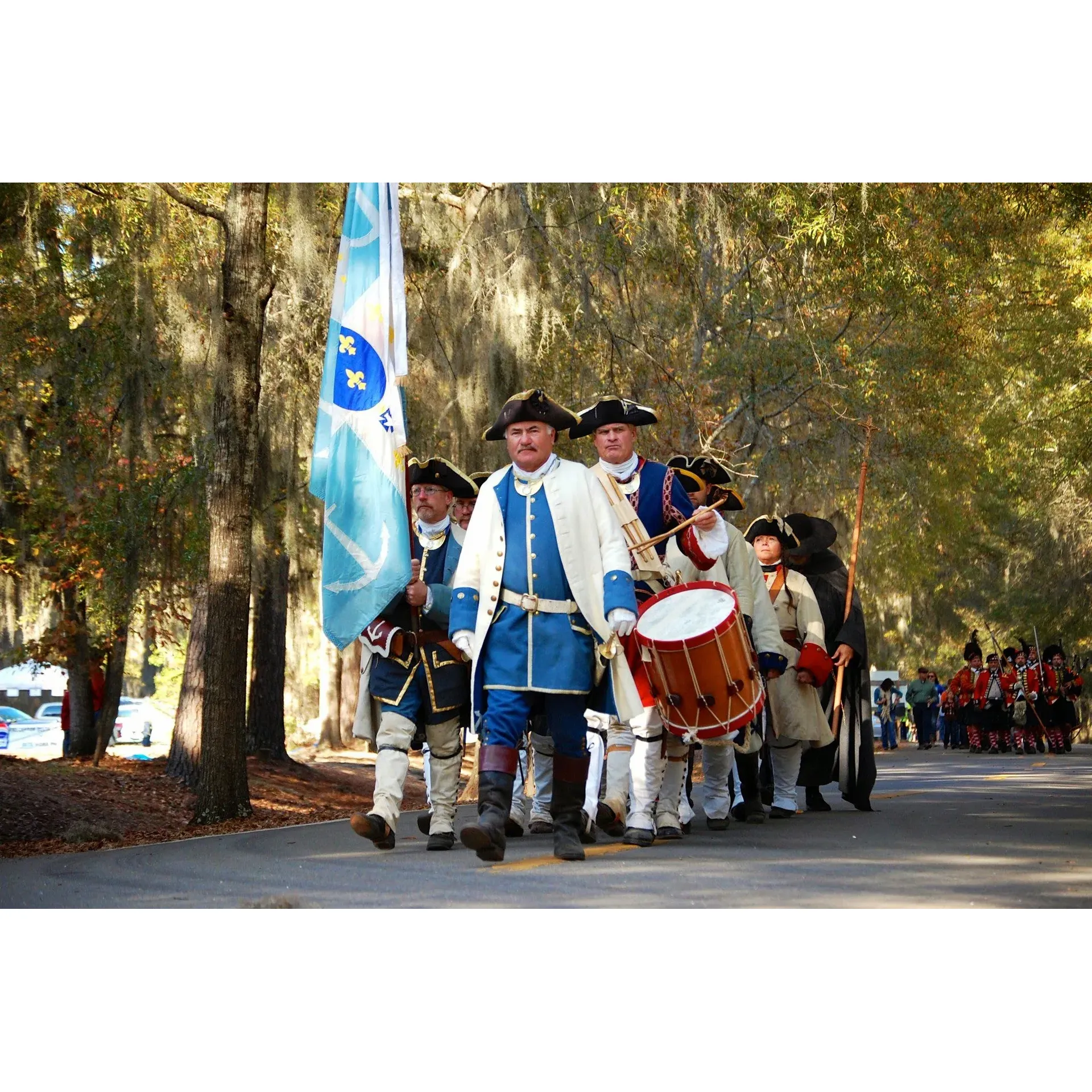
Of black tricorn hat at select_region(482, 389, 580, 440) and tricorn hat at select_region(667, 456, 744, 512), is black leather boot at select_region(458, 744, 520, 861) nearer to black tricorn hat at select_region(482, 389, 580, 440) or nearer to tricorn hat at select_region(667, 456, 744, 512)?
black tricorn hat at select_region(482, 389, 580, 440)

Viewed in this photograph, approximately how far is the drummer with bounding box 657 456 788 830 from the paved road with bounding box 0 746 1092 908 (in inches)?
8.9

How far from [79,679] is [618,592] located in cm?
1110

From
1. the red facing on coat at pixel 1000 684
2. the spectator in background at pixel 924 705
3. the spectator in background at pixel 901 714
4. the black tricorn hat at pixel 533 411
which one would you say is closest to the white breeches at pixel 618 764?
the black tricorn hat at pixel 533 411

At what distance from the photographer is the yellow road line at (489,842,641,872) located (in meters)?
6.86

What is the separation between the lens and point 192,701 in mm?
14406

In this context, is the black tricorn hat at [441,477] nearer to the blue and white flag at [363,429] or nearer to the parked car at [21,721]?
the blue and white flag at [363,429]

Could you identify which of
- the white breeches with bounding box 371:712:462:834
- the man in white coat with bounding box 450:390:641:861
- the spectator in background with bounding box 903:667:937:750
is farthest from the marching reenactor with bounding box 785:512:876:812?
the spectator in background with bounding box 903:667:937:750

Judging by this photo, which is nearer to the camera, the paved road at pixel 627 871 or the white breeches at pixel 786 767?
the paved road at pixel 627 871

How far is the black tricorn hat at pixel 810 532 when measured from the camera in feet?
36.9

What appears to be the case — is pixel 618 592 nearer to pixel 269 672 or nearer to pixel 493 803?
pixel 493 803

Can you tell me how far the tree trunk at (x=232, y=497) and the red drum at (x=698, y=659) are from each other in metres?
3.39

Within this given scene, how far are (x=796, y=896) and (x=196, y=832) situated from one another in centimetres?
517

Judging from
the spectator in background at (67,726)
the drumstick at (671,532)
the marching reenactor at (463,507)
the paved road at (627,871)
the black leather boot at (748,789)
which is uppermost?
the marching reenactor at (463,507)
